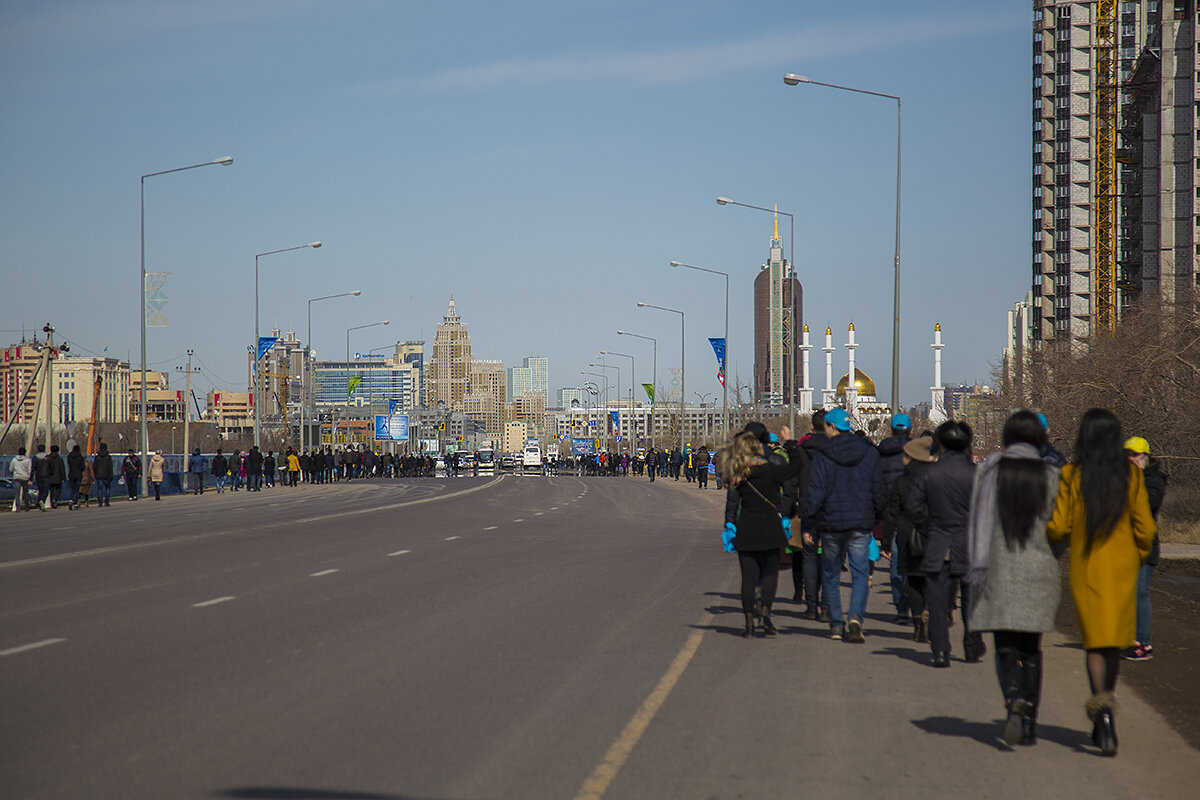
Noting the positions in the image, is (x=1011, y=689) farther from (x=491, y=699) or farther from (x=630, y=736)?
(x=491, y=699)

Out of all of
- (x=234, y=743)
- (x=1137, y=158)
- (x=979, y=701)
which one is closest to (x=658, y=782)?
(x=234, y=743)

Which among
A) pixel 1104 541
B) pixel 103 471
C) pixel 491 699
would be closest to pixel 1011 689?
pixel 1104 541

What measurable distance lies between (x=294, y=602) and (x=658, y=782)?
25.9 feet

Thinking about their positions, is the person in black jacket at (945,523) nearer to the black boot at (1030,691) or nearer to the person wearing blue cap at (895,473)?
the person wearing blue cap at (895,473)

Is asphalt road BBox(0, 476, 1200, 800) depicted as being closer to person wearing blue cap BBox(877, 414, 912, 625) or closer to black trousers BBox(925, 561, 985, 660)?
black trousers BBox(925, 561, 985, 660)

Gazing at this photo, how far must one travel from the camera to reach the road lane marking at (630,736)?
243 inches

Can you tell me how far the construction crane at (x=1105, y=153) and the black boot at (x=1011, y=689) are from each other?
381 feet

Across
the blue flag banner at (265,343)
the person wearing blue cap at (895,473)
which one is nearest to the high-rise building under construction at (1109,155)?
the blue flag banner at (265,343)

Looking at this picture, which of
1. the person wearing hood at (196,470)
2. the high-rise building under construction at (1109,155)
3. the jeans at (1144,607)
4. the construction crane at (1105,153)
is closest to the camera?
the jeans at (1144,607)

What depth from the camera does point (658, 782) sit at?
20.7 feet

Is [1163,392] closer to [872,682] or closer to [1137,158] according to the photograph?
[872,682]

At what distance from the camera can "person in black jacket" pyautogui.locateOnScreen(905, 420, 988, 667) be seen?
9945mm

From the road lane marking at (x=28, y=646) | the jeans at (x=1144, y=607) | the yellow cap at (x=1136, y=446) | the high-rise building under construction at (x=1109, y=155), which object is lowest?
the road lane marking at (x=28, y=646)

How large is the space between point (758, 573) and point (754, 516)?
0.50 meters
